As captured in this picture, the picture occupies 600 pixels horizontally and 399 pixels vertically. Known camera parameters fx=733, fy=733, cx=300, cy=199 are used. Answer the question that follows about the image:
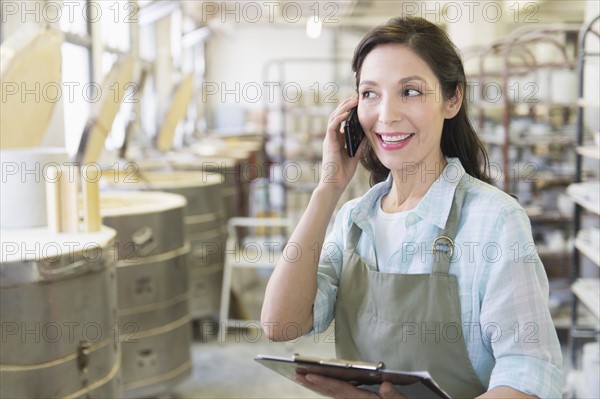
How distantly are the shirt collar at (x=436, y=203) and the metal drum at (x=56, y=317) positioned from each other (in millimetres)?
928

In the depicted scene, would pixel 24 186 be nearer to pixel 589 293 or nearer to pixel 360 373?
pixel 360 373

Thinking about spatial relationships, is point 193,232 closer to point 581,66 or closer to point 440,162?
point 581,66

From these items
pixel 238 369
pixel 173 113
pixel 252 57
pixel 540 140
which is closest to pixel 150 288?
pixel 238 369

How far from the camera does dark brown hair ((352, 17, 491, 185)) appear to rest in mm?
1545

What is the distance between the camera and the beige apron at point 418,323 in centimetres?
146

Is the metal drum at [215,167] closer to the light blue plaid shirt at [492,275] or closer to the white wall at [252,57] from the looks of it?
the light blue plaid shirt at [492,275]

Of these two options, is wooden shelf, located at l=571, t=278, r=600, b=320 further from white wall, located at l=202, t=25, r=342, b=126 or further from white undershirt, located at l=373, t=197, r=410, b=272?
white wall, located at l=202, t=25, r=342, b=126

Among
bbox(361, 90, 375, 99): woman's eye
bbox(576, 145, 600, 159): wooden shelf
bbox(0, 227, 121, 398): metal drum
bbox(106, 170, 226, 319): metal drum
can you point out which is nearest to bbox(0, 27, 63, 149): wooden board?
bbox(0, 227, 121, 398): metal drum

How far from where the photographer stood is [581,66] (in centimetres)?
364

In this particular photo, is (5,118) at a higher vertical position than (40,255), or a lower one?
higher

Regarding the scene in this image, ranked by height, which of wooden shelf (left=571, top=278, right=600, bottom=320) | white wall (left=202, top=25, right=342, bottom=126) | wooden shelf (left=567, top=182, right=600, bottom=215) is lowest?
wooden shelf (left=571, top=278, right=600, bottom=320)

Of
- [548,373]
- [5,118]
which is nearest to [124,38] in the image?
[5,118]

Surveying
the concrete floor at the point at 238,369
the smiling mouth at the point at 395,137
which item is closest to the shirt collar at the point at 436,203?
the smiling mouth at the point at 395,137

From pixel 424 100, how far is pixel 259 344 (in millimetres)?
3721
